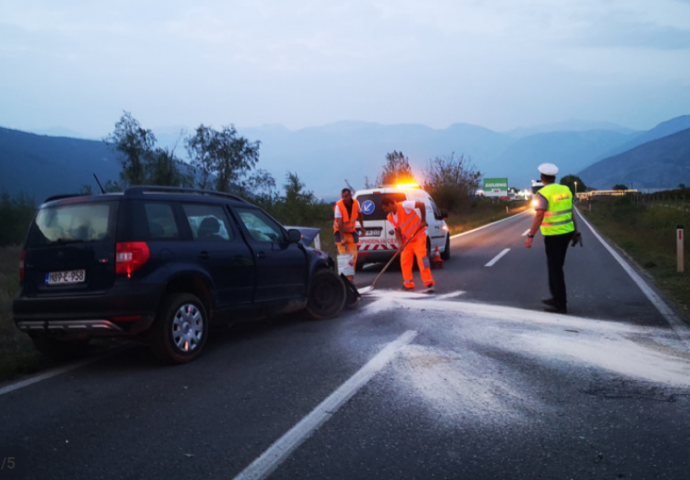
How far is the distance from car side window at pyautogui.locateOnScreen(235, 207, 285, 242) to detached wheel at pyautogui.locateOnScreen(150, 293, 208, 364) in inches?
57.3

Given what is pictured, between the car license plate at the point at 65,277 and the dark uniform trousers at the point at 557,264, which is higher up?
the car license plate at the point at 65,277

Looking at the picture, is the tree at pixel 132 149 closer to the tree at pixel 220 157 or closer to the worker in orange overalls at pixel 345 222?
the tree at pixel 220 157

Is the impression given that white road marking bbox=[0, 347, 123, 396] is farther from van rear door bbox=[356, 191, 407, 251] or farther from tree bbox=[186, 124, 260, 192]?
tree bbox=[186, 124, 260, 192]

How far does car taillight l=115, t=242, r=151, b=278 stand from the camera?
597 centimetres

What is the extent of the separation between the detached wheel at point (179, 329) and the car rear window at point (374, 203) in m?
8.38

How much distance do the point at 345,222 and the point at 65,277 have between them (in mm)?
6340

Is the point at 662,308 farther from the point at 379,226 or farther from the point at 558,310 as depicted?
the point at 379,226

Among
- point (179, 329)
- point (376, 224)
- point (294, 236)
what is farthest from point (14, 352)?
point (376, 224)

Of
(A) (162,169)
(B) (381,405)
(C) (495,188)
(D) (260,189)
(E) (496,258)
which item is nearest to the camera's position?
(B) (381,405)

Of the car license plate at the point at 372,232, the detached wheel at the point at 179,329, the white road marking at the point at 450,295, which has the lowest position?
the white road marking at the point at 450,295

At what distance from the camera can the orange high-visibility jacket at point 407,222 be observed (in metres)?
11.4

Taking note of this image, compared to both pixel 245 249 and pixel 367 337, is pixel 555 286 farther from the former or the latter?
pixel 245 249

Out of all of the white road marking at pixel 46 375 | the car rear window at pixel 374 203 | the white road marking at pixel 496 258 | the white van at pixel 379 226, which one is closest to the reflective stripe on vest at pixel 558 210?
the white van at pixel 379 226

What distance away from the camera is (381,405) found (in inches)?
193
